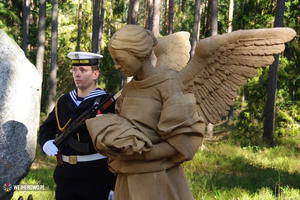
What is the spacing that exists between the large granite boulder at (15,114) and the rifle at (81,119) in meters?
1.46

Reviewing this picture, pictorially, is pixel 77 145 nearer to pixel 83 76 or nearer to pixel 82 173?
pixel 82 173

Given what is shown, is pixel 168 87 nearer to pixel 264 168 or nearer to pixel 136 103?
pixel 136 103

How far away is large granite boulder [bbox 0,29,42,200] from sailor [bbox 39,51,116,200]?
124 centimetres

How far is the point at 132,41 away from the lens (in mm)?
2021

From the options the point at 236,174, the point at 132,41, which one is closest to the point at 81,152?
the point at 132,41

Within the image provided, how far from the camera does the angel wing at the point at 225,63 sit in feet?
7.51

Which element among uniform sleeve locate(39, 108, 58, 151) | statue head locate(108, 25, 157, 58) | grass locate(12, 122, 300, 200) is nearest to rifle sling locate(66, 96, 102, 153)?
uniform sleeve locate(39, 108, 58, 151)

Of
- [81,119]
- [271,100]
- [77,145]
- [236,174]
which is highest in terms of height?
[81,119]

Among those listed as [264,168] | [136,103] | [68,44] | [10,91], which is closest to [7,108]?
[10,91]

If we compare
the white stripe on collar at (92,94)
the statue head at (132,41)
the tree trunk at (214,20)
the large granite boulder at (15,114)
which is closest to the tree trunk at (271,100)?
the tree trunk at (214,20)

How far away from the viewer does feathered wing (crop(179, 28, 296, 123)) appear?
90.1 inches

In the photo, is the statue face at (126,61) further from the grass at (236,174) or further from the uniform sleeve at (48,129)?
the grass at (236,174)

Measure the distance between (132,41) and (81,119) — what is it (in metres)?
1.16

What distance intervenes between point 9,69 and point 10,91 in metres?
0.31
